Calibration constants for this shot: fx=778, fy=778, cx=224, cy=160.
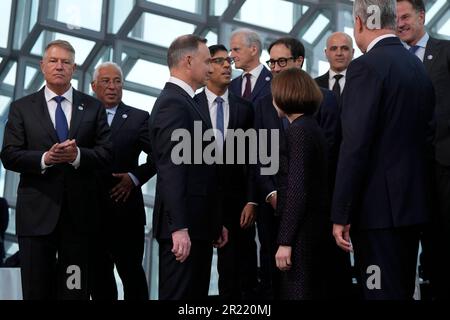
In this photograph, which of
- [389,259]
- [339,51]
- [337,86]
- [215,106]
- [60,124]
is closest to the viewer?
[389,259]

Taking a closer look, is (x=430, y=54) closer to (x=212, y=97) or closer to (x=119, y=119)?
(x=212, y=97)

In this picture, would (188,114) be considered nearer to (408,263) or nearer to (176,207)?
(176,207)

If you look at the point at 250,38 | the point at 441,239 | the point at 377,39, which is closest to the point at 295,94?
the point at 377,39

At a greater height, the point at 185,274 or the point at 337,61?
the point at 337,61

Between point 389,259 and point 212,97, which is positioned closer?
point 389,259

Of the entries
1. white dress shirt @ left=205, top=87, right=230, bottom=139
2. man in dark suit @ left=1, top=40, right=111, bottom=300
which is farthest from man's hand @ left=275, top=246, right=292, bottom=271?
white dress shirt @ left=205, top=87, right=230, bottom=139

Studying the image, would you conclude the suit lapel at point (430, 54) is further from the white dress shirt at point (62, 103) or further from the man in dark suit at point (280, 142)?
the white dress shirt at point (62, 103)

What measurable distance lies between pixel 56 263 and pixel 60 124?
0.79 m

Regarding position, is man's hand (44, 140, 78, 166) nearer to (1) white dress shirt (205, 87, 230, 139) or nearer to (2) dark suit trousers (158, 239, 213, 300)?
(2) dark suit trousers (158, 239, 213, 300)

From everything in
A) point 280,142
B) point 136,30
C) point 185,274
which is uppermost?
point 136,30

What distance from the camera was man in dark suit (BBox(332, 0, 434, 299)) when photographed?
3.23 metres

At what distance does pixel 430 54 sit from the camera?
4172 millimetres

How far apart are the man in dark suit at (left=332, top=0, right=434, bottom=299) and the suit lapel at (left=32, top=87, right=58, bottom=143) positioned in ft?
5.92

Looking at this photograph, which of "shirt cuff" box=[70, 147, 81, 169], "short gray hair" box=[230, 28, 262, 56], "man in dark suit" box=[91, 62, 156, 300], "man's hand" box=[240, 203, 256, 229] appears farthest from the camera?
"short gray hair" box=[230, 28, 262, 56]
